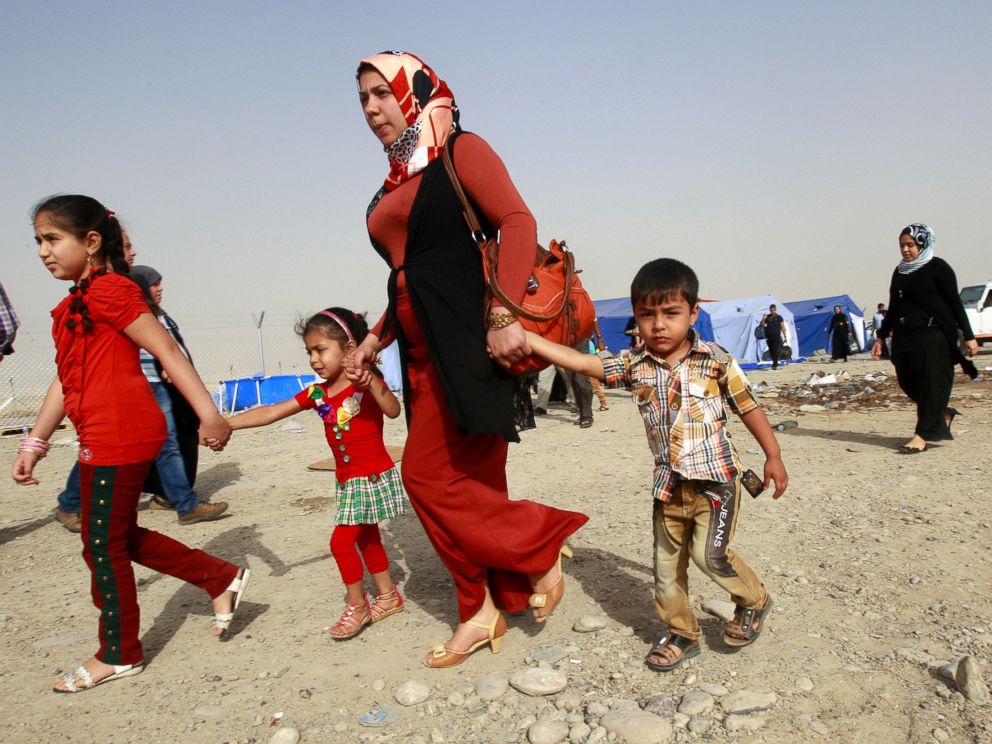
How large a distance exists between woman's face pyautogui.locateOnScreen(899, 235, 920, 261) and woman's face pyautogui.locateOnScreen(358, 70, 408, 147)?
17.3 feet

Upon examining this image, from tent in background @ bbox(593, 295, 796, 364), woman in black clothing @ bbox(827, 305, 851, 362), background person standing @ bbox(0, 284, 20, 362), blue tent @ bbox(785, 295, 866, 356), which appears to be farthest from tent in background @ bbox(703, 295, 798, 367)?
background person standing @ bbox(0, 284, 20, 362)

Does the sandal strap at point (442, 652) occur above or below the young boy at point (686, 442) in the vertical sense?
below

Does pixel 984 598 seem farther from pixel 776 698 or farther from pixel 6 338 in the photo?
pixel 6 338

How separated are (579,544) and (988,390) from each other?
9121 mm

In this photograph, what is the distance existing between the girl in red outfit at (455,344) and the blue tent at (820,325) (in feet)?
87.9

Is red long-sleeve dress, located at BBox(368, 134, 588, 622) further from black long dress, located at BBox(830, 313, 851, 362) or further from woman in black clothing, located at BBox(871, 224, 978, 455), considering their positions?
black long dress, located at BBox(830, 313, 851, 362)

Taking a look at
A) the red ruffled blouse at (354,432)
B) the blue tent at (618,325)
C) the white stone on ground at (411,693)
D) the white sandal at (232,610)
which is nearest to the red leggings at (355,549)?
the red ruffled blouse at (354,432)

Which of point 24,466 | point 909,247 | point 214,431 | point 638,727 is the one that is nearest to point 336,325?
point 214,431

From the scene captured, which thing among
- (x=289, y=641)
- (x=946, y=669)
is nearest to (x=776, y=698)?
(x=946, y=669)

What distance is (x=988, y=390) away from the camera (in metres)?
10.3

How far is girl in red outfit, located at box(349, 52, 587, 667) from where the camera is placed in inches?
97.7

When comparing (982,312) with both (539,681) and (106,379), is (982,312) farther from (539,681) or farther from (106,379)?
(106,379)

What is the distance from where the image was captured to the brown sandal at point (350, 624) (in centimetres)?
300

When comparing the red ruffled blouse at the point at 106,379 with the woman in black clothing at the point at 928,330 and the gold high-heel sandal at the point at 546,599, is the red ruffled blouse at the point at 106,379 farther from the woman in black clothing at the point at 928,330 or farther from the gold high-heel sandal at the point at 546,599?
the woman in black clothing at the point at 928,330
